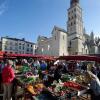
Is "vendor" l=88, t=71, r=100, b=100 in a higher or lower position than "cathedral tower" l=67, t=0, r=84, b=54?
lower

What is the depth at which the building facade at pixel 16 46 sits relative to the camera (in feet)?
286

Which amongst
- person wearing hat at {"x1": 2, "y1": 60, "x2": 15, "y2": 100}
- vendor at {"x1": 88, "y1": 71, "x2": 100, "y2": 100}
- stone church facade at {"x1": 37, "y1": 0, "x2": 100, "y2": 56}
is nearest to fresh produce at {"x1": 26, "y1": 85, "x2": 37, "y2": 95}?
person wearing hat at {"x1": 2, "y1": 60, "x2": 15, "y2": 100}

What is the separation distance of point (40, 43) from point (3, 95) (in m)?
69.3

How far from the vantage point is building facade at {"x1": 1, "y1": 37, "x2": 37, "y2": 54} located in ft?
286

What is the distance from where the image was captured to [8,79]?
805 centimetres

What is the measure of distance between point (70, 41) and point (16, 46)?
27665mm

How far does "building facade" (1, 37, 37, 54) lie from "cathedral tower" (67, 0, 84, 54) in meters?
22.6

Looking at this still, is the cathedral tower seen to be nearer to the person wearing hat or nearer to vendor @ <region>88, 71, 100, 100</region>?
the person wearing hat

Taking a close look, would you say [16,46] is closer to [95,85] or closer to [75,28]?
[75,28]

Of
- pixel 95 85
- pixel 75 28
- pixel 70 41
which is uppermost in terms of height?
pixel 75 28

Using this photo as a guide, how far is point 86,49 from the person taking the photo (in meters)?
85.4

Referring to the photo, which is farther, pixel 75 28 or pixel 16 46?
pixel 16 46

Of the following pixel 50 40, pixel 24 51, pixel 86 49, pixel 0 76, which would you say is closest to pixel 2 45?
pixel 24 51

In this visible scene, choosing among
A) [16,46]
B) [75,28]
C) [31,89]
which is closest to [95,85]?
[31,89]
